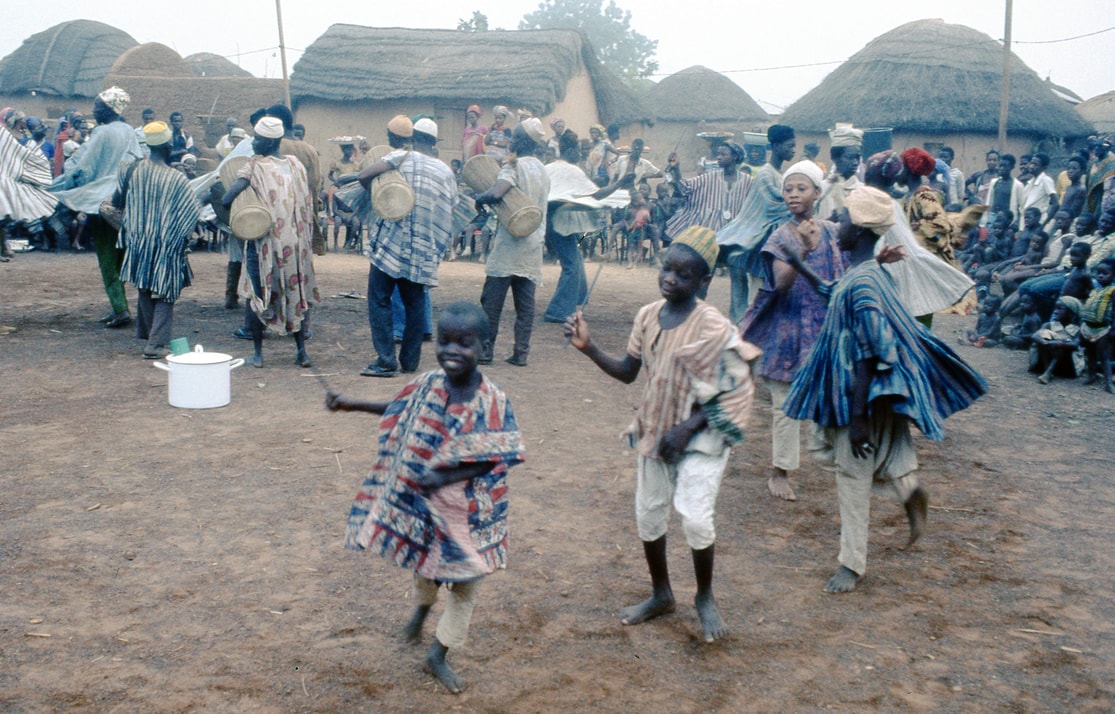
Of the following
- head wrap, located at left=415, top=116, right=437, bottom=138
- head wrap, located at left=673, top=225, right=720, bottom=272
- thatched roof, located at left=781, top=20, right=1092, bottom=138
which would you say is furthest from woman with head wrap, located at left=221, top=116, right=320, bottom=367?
thatched roof, located at left=781, top=20, right=1092, bottom=138

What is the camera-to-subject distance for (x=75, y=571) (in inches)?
147

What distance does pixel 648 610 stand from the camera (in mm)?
3555

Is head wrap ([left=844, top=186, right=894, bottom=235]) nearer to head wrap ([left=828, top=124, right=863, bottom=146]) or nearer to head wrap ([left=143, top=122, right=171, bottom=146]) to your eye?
head wrap ([left=828, top=124, right=863, bottom=146])

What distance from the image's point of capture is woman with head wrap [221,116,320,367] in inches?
261

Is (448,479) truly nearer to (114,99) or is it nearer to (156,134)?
(156,134)

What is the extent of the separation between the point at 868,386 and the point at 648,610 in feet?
4.03

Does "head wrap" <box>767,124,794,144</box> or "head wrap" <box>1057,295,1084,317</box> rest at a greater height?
"head wrap" <box>767,124,794,144</box>

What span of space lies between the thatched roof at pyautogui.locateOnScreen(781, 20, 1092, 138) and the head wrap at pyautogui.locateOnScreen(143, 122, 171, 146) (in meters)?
18.8

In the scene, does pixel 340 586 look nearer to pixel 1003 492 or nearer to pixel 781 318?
pixel 781 318

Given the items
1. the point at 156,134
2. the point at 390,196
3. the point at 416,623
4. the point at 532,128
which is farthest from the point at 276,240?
the point at 416,623

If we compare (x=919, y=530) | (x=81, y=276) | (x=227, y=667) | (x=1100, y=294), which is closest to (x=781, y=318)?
(x=919, y=530)

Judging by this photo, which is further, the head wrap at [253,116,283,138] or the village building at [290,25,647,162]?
the village building at [290,25,647,162]

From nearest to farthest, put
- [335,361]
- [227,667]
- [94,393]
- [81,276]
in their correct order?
[227,667]
[94,393]
[335,361]
[81,276]

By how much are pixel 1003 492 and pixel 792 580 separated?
1876 mm
